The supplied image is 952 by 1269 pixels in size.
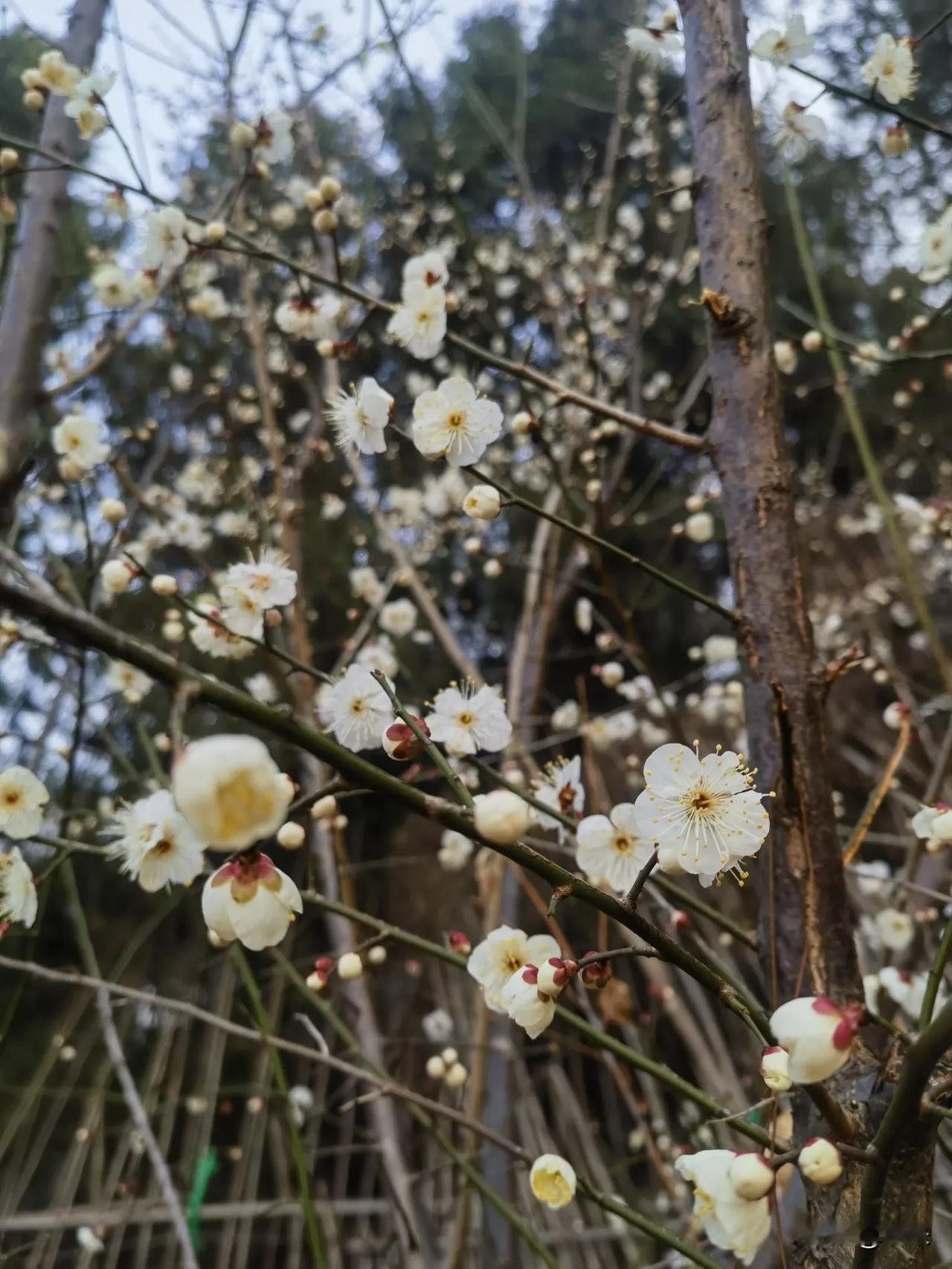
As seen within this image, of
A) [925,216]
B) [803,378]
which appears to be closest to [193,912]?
[803,378]

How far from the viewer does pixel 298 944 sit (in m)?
3.74

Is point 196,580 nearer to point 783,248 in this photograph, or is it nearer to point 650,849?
point 650,849

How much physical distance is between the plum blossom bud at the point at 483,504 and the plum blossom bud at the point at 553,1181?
551mm

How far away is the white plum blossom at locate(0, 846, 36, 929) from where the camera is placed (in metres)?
0.77

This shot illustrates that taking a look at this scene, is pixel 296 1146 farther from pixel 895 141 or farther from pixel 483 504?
pixel 895 141

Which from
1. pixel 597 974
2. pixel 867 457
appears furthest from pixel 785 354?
pixel 597 974

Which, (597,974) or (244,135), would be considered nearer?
(597,974)

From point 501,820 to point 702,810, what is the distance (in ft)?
0.93

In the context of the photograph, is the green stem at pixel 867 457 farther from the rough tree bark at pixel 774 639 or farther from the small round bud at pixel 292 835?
the small round bud at pixel 292 835

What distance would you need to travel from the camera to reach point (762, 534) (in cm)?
77

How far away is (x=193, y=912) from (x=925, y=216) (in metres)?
5.98

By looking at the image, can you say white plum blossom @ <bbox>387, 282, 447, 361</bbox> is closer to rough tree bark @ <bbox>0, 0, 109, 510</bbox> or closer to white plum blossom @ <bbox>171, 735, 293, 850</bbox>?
rough tree bark @ <bbox>0, 0, 109, 510</bbox>

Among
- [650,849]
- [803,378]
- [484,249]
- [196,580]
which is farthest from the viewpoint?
[803,378]

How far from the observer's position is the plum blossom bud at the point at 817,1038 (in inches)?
15.3
